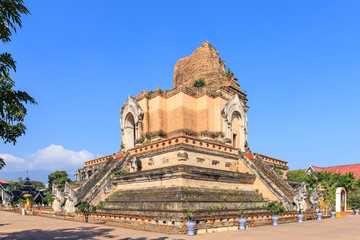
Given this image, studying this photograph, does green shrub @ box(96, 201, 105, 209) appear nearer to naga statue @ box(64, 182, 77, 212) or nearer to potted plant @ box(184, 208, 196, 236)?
naga statue @ box(64, 182, 77, 212)

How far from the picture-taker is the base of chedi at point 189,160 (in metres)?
18.4

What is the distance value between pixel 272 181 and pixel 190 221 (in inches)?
429

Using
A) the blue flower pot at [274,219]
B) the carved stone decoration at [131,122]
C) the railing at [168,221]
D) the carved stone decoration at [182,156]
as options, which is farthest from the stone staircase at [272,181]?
the carved stone decoration at [131,122]

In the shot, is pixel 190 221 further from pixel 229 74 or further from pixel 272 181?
pixel 229 74

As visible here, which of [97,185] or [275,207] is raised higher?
[97,185]

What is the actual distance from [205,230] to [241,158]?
10533mm

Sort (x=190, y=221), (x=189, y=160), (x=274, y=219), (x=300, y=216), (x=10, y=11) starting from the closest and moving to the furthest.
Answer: (x=10, y=11) < (x=190, y=221) < (x=274, y=219) < (x=300, y=216) < (x=189, y=160)

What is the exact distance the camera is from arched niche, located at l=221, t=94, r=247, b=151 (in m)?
27.0

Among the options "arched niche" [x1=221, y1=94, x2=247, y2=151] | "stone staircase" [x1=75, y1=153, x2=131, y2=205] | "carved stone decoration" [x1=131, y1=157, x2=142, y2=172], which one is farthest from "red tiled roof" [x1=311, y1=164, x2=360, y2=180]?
"stone staircase" [x1=75, y1=153, x2=131, y2=205]

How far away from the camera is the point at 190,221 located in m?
14.1

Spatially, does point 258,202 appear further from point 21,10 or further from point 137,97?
point 21,10

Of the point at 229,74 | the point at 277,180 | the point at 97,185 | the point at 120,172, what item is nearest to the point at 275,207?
the point at 277,180

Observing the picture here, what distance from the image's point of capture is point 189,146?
20938mm

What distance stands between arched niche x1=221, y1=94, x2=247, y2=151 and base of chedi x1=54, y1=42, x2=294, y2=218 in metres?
0.09
